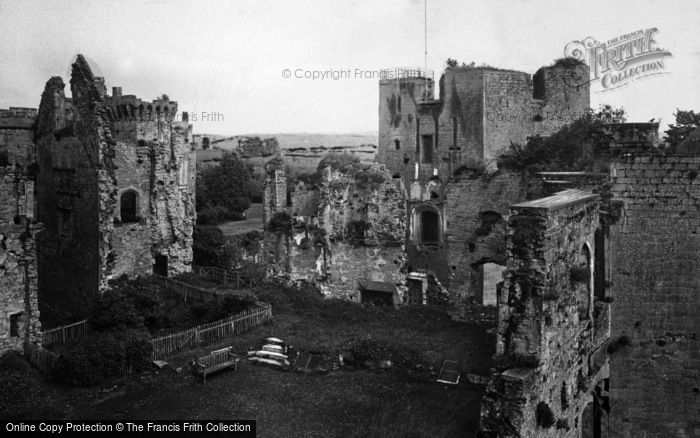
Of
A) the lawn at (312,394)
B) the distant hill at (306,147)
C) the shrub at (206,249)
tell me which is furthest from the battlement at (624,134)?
the distant hill at (306,147)

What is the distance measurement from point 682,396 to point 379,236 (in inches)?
469

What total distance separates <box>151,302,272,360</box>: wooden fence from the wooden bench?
145 cm

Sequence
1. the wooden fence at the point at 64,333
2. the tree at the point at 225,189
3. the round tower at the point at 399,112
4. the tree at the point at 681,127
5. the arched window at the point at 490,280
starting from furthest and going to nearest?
the tree at the point at 225,189 < the round tower at the point at 399,112 < the arched window at the point at 490,280 < the tree at the point at 681,127 < the wooden fence at the point at 64,333

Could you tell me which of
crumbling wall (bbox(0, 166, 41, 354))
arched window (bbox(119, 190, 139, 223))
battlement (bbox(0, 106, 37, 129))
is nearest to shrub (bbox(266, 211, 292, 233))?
arched window (bbox(119, 190, 139, 223))

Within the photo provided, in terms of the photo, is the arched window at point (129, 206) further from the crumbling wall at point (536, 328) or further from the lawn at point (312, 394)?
the crumbling wall at point (536, 328)

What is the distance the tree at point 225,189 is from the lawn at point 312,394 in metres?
30.0

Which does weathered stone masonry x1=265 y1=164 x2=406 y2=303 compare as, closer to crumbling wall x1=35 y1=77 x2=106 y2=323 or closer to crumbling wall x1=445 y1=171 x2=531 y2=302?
crumbling wall x1=445 y1=171 x2=531 y2=302

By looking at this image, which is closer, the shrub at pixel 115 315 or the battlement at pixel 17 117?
the shrub at pixel 115 315

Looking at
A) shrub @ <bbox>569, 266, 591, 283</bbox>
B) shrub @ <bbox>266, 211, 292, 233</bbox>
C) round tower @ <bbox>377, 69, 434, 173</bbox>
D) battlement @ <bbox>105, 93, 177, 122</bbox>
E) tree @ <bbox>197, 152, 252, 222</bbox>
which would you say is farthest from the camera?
tree @ <bbox>197, 152, 252, 222</bbox>

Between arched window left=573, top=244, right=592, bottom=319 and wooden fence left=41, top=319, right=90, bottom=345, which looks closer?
arched window left=573, top=244, right=592, bottom=319

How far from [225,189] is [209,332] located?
3276cm

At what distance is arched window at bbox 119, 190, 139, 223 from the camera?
80.8 ft

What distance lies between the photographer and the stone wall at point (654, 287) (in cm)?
1415

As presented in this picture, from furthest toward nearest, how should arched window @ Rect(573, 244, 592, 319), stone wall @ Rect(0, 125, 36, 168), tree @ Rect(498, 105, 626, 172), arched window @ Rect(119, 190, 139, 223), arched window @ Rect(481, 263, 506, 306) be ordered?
1. stone wall @ Rect(0, 125, 36, 168)
2. arched window @ Rect(481, 263, 506, 306)
3. arched window @ Rect(119, 190, 139, 223)
4. tree @ Rect(498, 105, 626, 172)
5. arched window @ Rect(573, 244, 592, 319)
